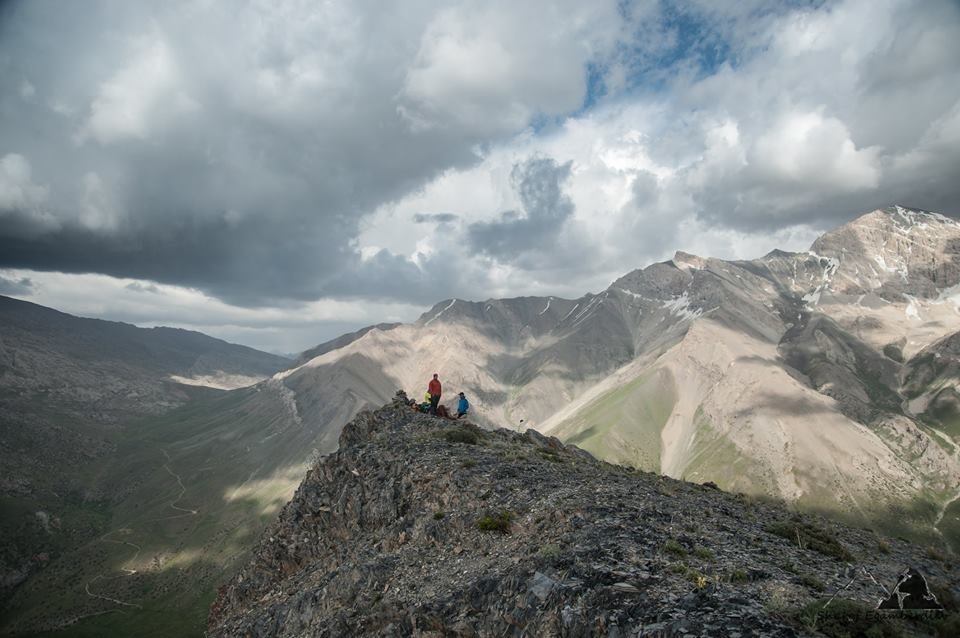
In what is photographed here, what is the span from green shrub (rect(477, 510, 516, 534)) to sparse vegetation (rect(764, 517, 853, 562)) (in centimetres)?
1184

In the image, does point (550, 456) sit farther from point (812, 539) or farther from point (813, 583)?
point (813, 583)

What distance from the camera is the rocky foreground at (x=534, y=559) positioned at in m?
14.9

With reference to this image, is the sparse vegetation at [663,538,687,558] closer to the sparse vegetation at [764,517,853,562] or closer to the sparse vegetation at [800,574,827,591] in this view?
the sparse vegetation at [800,574,827,591]

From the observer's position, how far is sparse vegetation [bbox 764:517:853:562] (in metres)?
21.4

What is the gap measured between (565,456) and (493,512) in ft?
55.5

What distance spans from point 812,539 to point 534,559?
500 inches

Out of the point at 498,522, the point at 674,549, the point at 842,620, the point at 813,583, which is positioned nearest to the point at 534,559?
the point at 674,549

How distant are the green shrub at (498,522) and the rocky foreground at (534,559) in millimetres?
83

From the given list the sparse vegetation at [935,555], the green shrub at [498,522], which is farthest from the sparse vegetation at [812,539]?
the green shrub at [498,522]

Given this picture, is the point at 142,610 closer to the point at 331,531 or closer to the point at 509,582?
Result: the point at 331,531

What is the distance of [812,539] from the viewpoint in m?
22.5

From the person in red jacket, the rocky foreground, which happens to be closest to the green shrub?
the rocky foreground

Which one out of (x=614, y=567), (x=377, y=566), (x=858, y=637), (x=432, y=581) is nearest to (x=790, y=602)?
(x=858, y=637)

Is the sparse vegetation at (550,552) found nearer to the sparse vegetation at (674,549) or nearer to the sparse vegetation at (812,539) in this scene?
the sparse vegetation at (674,549)
